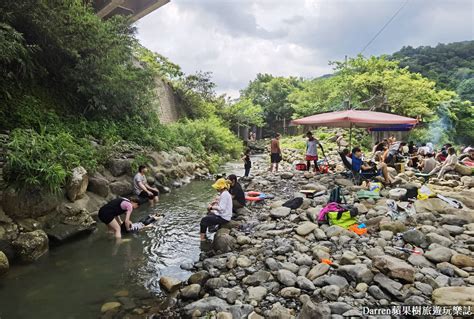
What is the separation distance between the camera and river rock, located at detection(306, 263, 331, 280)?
156 inches

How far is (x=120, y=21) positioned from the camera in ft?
36.0

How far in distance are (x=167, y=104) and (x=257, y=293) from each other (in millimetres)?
18313

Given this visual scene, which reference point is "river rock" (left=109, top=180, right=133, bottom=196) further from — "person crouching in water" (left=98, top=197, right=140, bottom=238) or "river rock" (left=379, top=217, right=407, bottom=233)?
"river rock" (left=379, top=217, right=407, bottom=233)

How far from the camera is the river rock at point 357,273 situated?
12.4 feet

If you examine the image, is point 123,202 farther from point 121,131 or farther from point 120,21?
point 120,21

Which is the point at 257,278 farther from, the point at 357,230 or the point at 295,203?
the point at 295,203

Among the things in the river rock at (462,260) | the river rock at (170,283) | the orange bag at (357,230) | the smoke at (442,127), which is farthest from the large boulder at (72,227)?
the smoke at (442,127)

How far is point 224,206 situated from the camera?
610 centimetres

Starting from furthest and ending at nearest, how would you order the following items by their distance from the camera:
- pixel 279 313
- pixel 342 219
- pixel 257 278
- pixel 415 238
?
pixel 342 219, pixel 415 238, pixel 257 278, pixel 279 313

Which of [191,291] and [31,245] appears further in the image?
[31,245]

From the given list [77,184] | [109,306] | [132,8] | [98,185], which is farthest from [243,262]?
[132,8]

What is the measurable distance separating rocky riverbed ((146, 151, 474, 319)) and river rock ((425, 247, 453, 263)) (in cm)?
1

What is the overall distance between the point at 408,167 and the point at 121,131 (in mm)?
11624

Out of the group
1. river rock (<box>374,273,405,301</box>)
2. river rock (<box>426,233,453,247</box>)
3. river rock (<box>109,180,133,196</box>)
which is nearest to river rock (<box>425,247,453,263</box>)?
river rock (<box>426,233,453,247</box>)
